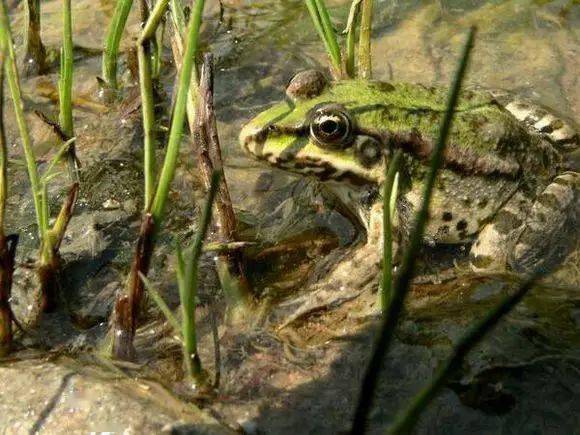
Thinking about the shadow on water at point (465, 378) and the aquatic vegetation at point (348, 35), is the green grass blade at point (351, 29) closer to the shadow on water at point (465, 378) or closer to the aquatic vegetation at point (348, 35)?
the aquatic vegetation at point (348, 35)

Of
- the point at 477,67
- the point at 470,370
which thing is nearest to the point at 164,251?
the point at 470,370

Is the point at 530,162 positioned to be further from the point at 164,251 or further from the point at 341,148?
the point at 164,251

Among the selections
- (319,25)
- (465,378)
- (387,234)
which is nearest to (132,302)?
(387,234)

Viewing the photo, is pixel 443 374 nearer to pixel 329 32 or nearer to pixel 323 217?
pixel 323 217

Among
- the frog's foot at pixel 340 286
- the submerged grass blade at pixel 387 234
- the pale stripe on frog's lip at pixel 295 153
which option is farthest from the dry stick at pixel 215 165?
the submerged grass blade at pixel 387 234

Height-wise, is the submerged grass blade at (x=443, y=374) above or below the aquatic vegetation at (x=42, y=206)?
above
